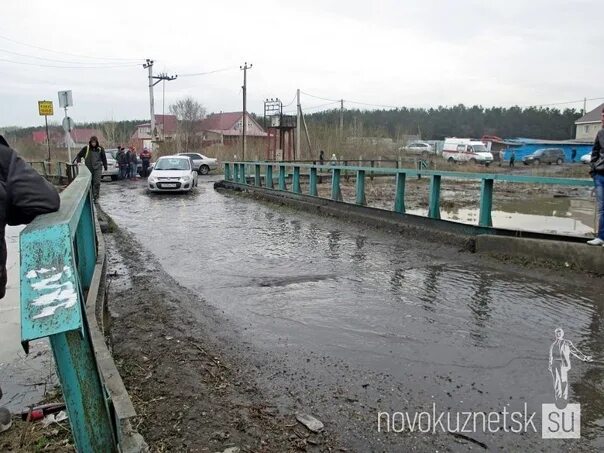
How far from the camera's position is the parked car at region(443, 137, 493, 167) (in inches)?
2000

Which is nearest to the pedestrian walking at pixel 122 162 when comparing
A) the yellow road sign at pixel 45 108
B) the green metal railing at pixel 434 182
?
the yellow road sign at pixel 45 108

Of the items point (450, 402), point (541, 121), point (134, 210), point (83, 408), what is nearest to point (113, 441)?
point (83, 408)

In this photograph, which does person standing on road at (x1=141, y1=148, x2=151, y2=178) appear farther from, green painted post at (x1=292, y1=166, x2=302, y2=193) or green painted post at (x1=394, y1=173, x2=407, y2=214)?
green painted post at (x1=394, y1=173, x2=407, y2=214)

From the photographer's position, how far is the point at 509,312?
16.0 feet

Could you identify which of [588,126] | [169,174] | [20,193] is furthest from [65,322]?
[588,126]

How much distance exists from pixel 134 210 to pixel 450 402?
39.0ft

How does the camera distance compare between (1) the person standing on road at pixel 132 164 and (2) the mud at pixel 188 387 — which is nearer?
(2) the mud at pixel 188 387

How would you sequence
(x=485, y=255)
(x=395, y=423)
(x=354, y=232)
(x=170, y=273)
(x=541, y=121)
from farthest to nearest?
(x=541, y=121)
(x=354, y=232)
(x=485, y=255)
(x=170, y=273)
(x=395, y=423)

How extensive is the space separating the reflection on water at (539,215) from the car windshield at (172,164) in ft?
32.2

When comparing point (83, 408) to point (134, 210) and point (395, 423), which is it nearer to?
point (395, 423)

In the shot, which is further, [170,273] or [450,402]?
[170,273]

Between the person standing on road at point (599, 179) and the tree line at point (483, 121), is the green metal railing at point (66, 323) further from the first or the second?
the tree line at point (483, 121)

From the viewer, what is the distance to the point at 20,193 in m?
2.14

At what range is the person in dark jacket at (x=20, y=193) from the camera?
7.00 ft
